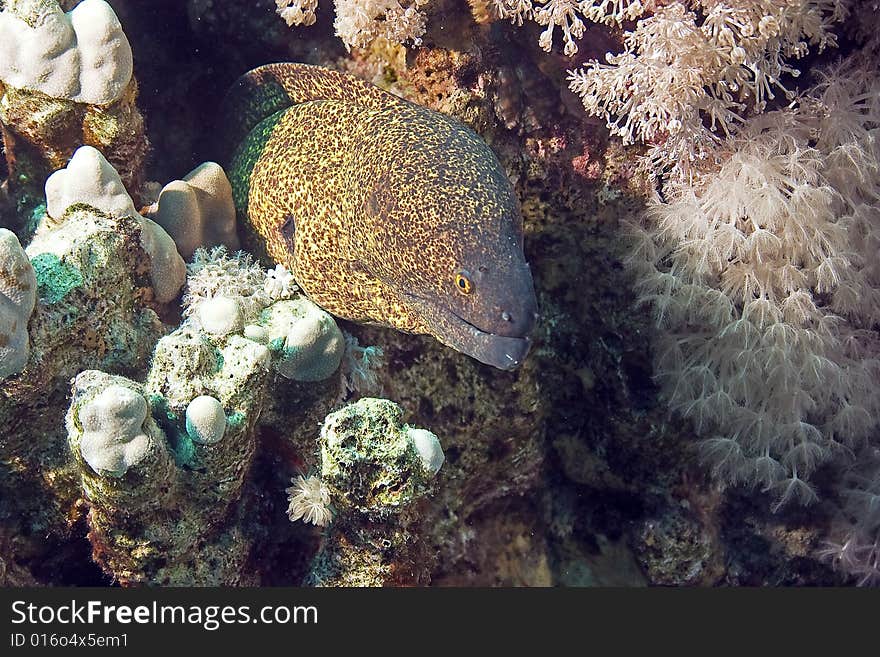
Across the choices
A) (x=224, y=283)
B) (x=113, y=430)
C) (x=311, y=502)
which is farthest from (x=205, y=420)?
(x=224, y=283)

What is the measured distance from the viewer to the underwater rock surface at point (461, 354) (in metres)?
2.30

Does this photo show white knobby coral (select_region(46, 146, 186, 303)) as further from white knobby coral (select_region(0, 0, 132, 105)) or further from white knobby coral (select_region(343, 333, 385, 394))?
white knobby coral (select_region(343, 333, 385, 394))

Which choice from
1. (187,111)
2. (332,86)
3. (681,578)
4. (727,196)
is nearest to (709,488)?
(681,578)

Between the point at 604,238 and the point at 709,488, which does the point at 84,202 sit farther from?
the point at 709,488

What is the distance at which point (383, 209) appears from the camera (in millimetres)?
2703

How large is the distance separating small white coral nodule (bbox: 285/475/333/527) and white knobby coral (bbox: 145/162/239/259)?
4.58 feet

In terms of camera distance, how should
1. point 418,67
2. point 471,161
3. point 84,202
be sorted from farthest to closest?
point 418,67
point 471,161
point 84,202

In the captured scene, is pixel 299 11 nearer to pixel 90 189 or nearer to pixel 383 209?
pixel 383 209

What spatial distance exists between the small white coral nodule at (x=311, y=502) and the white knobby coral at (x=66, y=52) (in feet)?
6.25

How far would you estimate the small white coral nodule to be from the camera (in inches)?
97.4

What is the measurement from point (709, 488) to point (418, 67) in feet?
10.00

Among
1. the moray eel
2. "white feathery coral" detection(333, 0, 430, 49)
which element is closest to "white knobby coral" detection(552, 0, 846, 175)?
"white feathery coral" detection(333, 0, 430, 49)

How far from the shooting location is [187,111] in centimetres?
393

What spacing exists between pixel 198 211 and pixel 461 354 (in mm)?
1561
